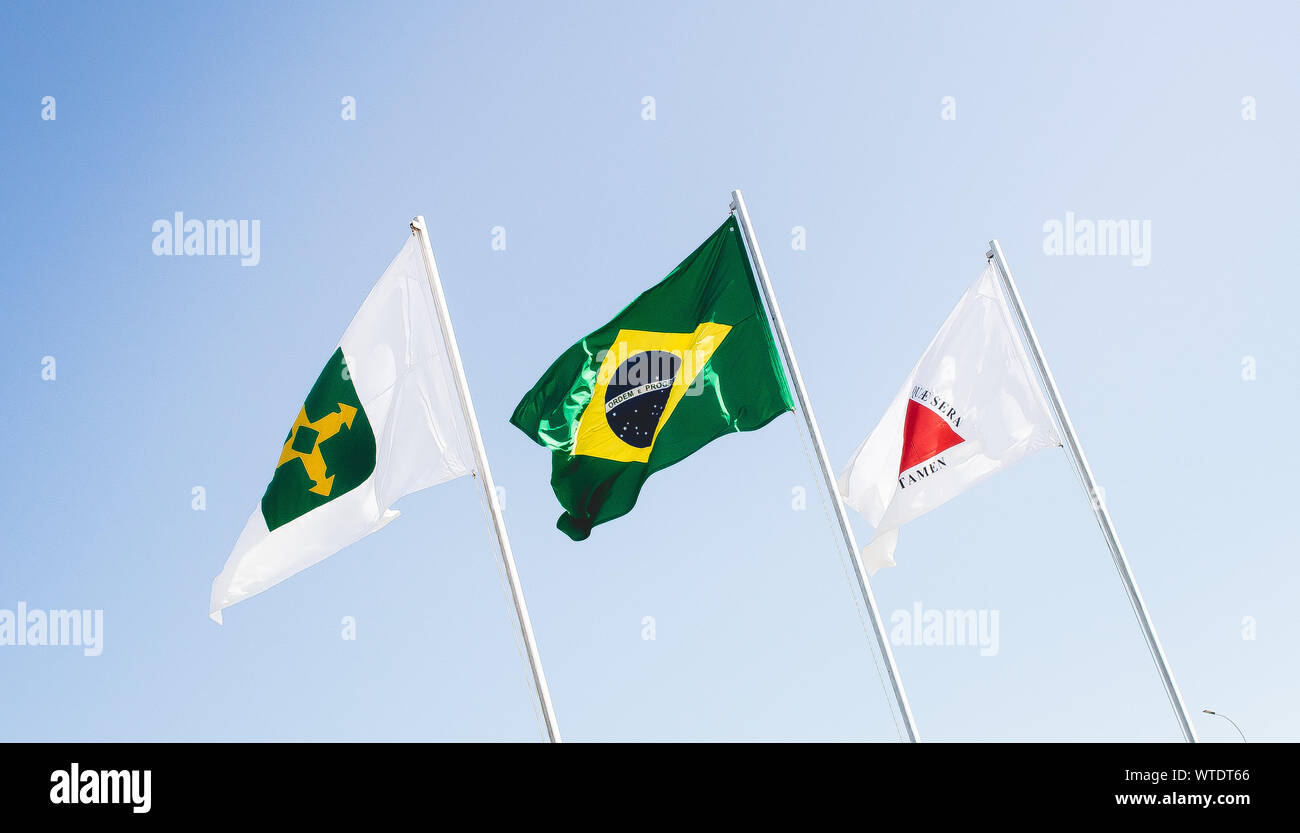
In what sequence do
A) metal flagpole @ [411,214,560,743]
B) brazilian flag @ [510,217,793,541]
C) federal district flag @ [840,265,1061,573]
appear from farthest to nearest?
federal district flag @ [840,265,1061,573] → brazilian flag @ [510,217,793,541] → metal flagpole @ [411,214,560,743]

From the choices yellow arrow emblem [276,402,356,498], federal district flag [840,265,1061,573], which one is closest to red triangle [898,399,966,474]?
federal district flag [840,265,1061,573]

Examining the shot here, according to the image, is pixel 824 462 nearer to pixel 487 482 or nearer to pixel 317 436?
pixel 487 482

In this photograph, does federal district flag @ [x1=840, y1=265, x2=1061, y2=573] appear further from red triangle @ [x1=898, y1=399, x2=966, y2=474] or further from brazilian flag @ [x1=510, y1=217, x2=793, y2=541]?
brazilian flag @ [x1=510, y1=217, x2=793, y2=541]

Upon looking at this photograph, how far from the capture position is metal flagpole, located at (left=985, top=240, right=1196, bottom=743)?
12.2m

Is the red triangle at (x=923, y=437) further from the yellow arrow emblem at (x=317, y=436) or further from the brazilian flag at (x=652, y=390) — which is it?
the yellow arrow emblem at (x=317, y=436)

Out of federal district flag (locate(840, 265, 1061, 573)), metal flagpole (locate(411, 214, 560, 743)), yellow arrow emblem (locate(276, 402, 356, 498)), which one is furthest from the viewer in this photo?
federal district flag (locate(840, 265, 1061, 573))

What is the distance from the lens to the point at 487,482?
36.4 feet

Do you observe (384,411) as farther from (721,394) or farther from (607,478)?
(721,394)

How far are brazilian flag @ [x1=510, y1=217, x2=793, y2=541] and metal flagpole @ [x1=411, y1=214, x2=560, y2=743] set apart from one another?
152 cm

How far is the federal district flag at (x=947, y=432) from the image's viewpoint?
13.1 meters

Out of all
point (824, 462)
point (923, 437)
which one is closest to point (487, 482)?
point (824, 462)
